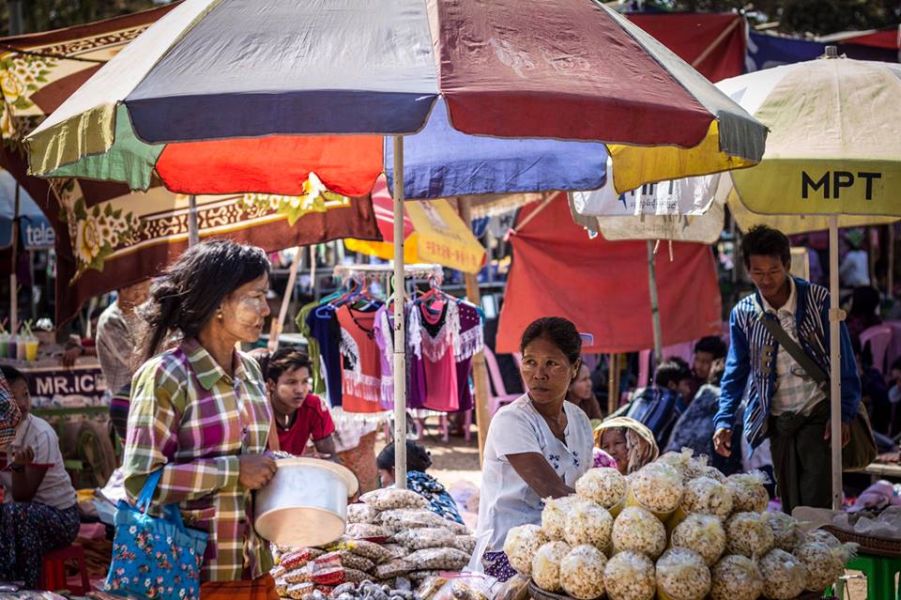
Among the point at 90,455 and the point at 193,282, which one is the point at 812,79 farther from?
the point at 90,455

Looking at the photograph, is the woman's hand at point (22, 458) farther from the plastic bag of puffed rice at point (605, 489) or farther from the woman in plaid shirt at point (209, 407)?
the plastic bag of puffed rice at point (605, 489)

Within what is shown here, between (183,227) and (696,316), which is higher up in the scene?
(183,227)

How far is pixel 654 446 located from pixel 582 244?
5208mm

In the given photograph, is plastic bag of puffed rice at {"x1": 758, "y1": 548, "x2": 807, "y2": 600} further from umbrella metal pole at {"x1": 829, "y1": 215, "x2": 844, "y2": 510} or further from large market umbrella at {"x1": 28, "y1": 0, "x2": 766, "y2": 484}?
umbrella metal pole at {"x1": 829, "y1": 215, "x2": 844, "y2": 510}

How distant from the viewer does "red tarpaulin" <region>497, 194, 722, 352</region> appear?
10.9 metres

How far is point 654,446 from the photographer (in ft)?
19.4

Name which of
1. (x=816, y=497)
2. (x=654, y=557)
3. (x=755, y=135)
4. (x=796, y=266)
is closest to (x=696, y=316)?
(x=796, y=266)

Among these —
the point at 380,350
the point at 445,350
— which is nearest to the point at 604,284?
the point at 445,350

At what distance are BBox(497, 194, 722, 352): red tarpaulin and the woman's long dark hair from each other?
7665 millimetres

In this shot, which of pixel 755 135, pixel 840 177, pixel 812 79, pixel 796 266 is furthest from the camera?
pixel 796 266

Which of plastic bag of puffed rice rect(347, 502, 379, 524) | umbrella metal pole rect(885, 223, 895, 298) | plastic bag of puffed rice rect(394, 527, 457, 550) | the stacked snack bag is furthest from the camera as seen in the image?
umbrella metal pole rect(885, 223, 895, 298)

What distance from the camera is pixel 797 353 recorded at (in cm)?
575

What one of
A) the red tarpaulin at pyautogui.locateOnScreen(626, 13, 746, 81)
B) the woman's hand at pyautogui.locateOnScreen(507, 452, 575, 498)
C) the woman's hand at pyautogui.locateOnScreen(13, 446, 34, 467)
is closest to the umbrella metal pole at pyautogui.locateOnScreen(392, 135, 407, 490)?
the woman's hand at pyautogui.locateOnScreen(507, 452, 575, 498)

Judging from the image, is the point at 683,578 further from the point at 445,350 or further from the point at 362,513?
the point at 445,350
